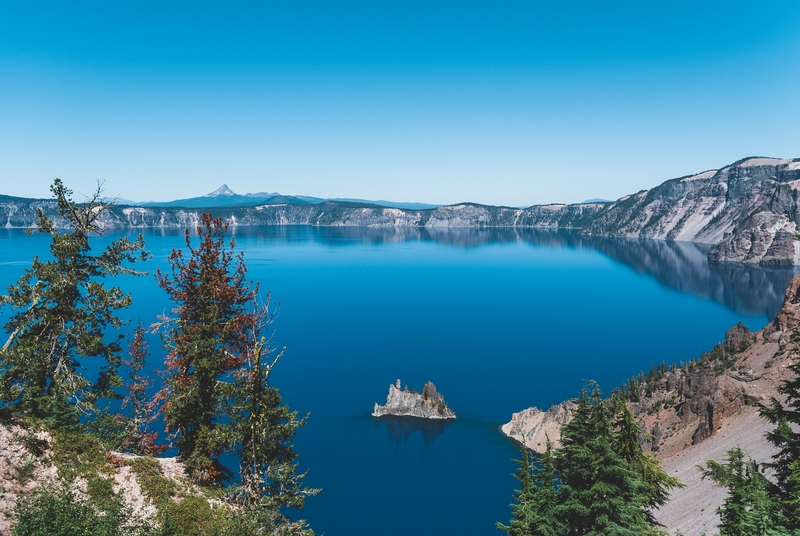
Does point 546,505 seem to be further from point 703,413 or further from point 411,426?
point 411,426

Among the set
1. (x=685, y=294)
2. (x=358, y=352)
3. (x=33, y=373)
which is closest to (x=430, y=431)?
(x=358, y=352)

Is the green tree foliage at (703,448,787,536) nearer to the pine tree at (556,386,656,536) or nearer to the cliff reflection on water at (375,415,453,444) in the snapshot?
the pine tree at (556,386,656,536)

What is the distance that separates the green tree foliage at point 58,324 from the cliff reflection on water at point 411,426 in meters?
47.8

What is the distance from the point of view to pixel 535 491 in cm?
2316

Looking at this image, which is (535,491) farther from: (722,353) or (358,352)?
(358,352)

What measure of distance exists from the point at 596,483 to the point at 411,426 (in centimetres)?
5305

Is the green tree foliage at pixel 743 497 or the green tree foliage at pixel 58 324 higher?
the green tree foliage at pixel 58 324

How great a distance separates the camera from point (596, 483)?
17875 millimetres

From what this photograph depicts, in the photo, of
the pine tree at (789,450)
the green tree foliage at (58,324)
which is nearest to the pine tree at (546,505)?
the pine tree at (789,450)

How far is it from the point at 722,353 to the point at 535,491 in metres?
67.9

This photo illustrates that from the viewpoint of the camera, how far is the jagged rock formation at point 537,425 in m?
61.9

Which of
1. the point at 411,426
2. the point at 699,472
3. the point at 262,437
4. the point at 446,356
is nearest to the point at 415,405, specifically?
the point at 411,426

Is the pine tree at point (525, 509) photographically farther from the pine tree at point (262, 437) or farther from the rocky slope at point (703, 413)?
the rocky slope at point (703, 413)

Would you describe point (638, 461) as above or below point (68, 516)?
below
